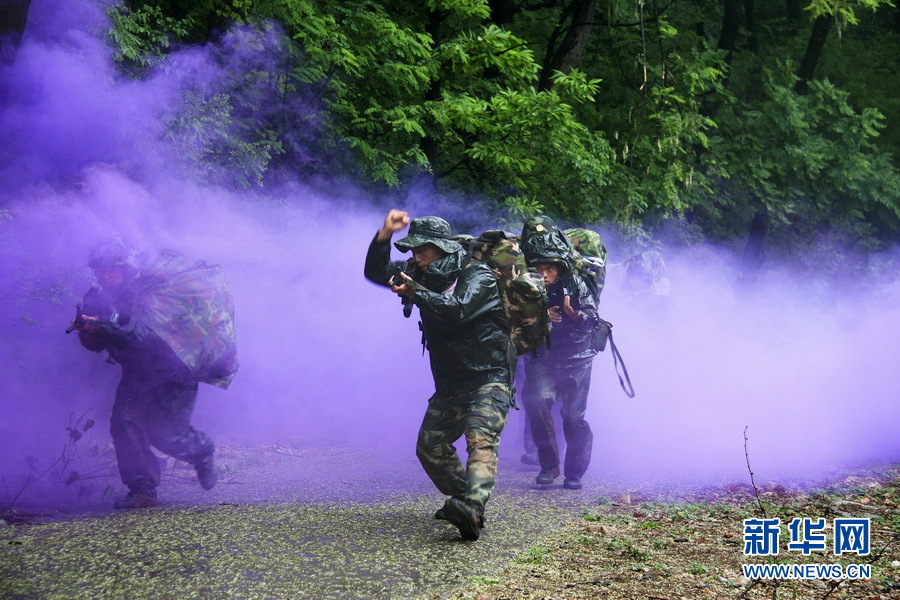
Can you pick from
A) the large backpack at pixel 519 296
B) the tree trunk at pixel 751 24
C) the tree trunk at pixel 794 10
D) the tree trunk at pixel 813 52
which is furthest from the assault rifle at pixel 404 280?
the tree trunk at pixel 794 10

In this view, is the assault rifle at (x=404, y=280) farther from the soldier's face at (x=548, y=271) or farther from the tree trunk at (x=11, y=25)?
the tree trunk at (x=11, y=25)

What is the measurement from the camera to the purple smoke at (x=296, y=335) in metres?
7.14

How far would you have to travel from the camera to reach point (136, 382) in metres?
6.46

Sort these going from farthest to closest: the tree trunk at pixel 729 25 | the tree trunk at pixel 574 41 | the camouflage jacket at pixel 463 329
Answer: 1. the tree trunk at pixel 729 25
2. the tree trunk at pixel 574 41
3. the camouflage jacket at pixel 463 329

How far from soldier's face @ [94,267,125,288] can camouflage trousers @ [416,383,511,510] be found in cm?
225

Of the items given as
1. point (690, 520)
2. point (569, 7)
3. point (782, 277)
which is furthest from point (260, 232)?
point (782, 277)

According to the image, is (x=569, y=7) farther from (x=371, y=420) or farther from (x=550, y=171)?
(x=371, y=420)

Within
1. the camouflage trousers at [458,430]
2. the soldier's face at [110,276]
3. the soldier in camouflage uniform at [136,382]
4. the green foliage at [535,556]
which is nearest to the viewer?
the green foliage at [535,556]

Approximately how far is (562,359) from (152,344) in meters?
3.71

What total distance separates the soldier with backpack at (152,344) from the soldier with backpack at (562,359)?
113 inches

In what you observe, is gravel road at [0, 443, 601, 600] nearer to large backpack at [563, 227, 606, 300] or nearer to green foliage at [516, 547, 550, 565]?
green foliage at [516, 547, 550, 565]

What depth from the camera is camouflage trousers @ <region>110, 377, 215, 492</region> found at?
6336 mm

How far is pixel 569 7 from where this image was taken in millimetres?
14992

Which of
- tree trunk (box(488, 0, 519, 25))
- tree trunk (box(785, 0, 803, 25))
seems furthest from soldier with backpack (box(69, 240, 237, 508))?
tree trunk (box(785, 0, 803, 25))
